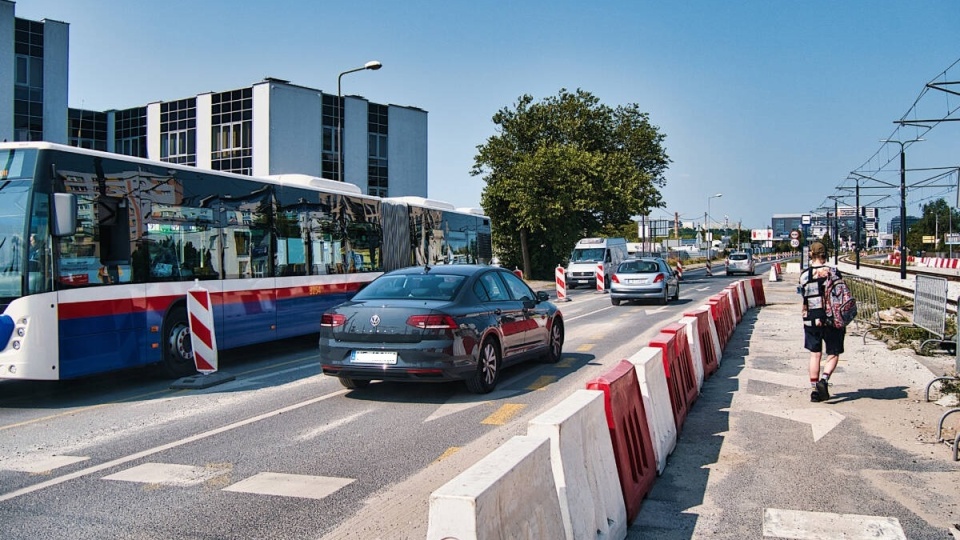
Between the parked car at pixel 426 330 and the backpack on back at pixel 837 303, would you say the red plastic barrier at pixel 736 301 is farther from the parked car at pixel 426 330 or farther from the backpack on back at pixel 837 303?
the parked car at pixel 426 330

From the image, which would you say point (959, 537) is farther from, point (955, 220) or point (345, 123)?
point (955, 220)

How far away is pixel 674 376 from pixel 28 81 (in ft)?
140

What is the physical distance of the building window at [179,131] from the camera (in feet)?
160

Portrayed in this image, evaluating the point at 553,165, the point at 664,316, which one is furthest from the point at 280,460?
the point at 553,165

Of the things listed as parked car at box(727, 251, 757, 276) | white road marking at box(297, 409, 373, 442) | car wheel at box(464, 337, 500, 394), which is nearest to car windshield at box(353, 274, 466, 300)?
car wheel at box(464, 337, 500, 394)

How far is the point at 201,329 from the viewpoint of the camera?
33.6 ft

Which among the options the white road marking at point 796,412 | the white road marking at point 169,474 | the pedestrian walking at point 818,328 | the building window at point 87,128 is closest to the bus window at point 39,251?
the white road marking at point 169,474

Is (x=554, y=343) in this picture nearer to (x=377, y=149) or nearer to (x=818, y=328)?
(x=818, y=328)

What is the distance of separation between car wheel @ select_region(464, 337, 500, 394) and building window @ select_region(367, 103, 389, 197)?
43.7m

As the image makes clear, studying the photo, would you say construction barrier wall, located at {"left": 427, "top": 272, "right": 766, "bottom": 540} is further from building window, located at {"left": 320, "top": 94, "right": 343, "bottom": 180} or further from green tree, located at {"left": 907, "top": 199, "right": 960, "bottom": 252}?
green tree, located at {"left": 907, "top": 199, "right": 960, "bottom": 252}

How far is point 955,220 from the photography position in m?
121

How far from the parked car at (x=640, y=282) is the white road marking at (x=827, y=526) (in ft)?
65.3

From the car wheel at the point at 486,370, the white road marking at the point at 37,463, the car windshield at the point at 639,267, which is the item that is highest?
the car windshield at the point at 639,267

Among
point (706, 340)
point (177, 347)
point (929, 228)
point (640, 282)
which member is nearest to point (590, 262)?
point (640, 282)
